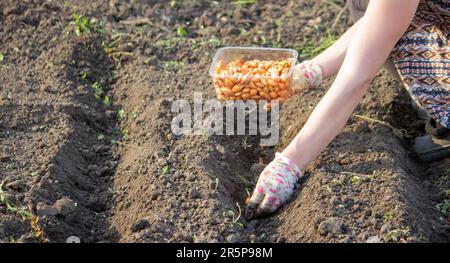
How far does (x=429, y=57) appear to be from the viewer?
3631 millimetres

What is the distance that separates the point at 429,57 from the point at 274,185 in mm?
876

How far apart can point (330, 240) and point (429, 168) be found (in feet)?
2.87

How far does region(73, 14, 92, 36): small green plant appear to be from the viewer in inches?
183

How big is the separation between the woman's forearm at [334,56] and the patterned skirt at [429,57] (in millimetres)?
242

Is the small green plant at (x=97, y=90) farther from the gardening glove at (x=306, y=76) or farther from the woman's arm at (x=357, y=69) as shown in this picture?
the woman's arm at (x=357, y=69)

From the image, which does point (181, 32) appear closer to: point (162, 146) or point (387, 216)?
point (162, 146)

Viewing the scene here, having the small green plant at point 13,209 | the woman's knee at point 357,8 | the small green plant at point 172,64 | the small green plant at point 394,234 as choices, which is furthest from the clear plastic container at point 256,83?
the small green plant at point 13,209

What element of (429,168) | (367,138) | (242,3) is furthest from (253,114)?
(242,3)

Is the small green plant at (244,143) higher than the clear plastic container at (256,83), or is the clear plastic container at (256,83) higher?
the clear plastic container at (256,83)

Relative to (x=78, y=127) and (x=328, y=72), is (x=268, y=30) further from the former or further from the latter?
(x=78, y=127)

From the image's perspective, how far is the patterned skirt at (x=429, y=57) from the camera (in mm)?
3617

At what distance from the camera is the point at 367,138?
3.80m

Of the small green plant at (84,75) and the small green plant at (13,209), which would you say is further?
the small green plant at (84,75)

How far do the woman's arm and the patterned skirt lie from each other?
0.38 m
